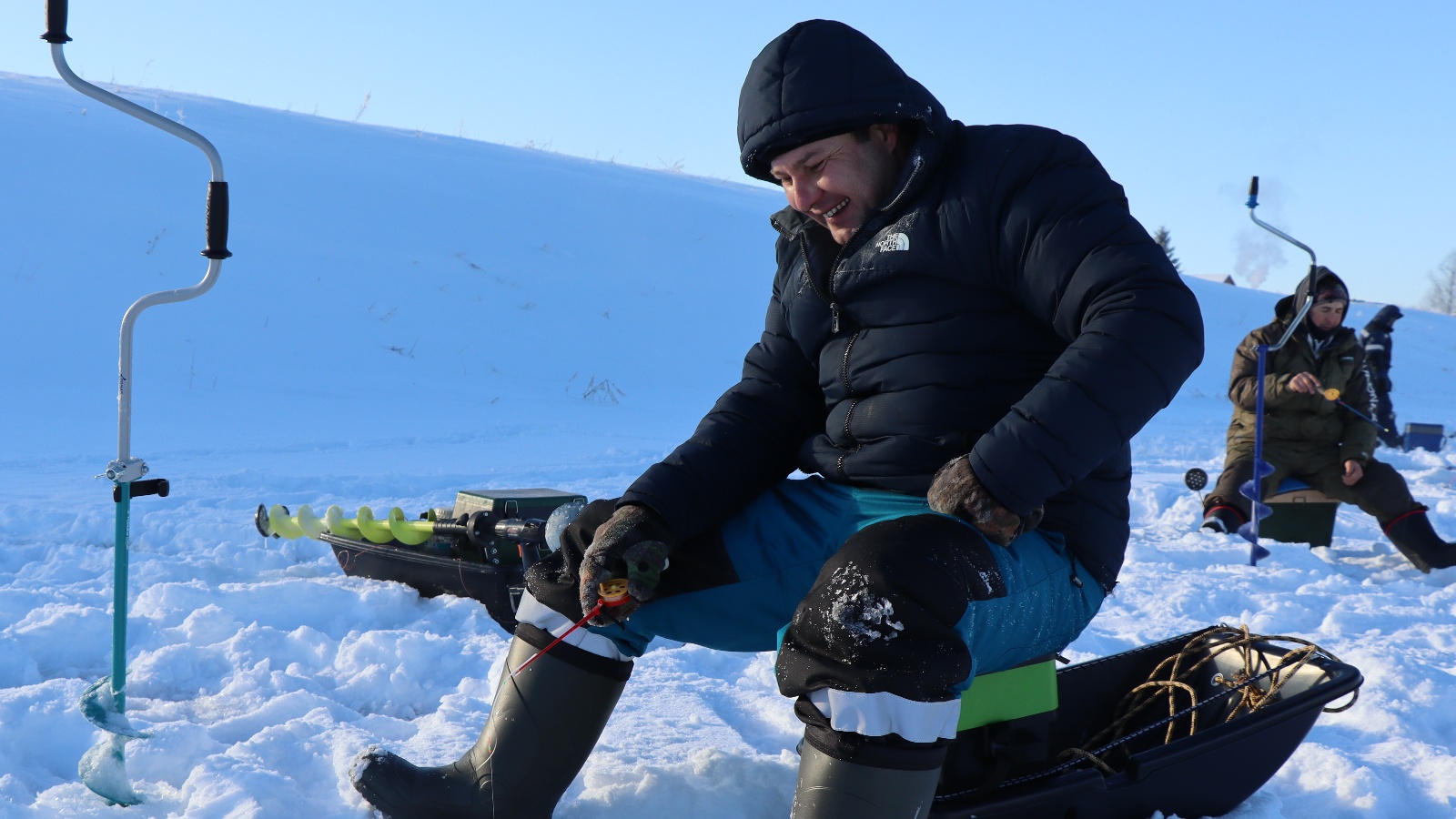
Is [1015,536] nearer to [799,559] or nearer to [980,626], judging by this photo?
[980,626]

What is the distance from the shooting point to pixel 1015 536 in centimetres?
175

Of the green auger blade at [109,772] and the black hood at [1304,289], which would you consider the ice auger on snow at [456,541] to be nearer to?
the green auger blade at [109,772]

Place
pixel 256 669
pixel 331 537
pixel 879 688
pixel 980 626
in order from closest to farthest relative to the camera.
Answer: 1. pixel 879 688
2. pixel 980 626
3. pixel 256 669
4. pixel 331 537

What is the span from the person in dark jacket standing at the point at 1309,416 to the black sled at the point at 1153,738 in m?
3.29

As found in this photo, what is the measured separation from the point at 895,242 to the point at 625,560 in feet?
2.44

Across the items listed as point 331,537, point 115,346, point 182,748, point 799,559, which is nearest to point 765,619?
point 799,559

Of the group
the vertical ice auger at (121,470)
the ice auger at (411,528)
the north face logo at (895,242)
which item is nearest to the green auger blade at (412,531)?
the ice auger at (411,528)

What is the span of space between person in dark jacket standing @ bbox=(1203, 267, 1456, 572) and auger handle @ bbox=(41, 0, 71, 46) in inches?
197

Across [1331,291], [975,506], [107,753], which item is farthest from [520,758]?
[1331,291]

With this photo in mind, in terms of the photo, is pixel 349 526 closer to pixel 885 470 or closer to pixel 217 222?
pixel 217 222

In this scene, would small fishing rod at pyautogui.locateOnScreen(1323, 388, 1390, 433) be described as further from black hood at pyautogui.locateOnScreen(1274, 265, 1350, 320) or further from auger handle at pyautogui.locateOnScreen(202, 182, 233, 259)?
auger handle at pyautogui.locateOnScreen(202, 182, 233, 259)

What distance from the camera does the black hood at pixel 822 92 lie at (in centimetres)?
192

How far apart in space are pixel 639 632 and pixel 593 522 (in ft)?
0.72

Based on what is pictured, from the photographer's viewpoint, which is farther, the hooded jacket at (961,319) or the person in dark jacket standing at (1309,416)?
the person in dark jacket standing at (1309,416)
